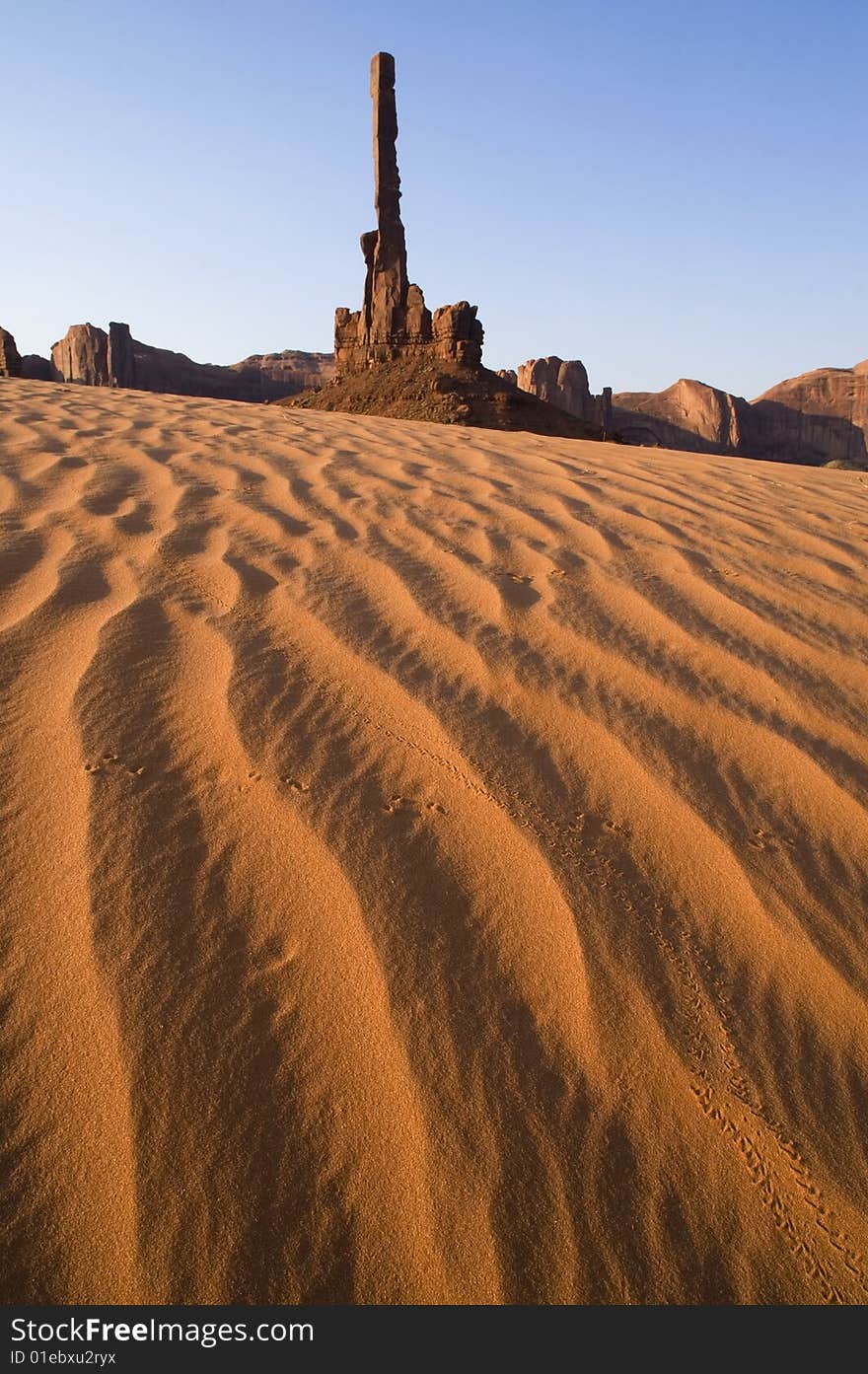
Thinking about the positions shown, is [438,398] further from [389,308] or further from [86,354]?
[86,354]

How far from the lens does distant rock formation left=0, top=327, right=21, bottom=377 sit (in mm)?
21625

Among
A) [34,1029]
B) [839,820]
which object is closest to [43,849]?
[34,1029]

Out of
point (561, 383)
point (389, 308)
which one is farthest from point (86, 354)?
point (389, 308)

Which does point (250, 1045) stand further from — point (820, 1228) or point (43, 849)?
point (820, 1228)

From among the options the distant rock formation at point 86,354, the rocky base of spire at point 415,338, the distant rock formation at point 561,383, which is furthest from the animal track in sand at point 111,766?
the distant rock formation at point 86,354

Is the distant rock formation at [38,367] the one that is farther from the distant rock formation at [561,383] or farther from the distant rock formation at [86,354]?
the distant rock formation at [561,383]

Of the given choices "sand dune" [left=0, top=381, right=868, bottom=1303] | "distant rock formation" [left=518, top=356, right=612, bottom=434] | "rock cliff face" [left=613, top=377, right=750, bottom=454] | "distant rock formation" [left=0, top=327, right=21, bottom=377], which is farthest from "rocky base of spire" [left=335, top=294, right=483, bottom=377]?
"rock cliff face" [left=613, top=377, right=750, bottom=454]

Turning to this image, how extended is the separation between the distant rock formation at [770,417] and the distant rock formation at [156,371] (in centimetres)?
1997

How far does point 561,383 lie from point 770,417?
15.1 metres

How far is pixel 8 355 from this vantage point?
72.0ft

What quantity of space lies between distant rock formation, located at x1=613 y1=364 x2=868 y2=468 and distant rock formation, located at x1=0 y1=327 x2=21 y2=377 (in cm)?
3530

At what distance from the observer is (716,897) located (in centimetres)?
122

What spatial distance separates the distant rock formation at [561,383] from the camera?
47.3 meters

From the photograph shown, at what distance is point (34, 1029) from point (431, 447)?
3.56 meters
